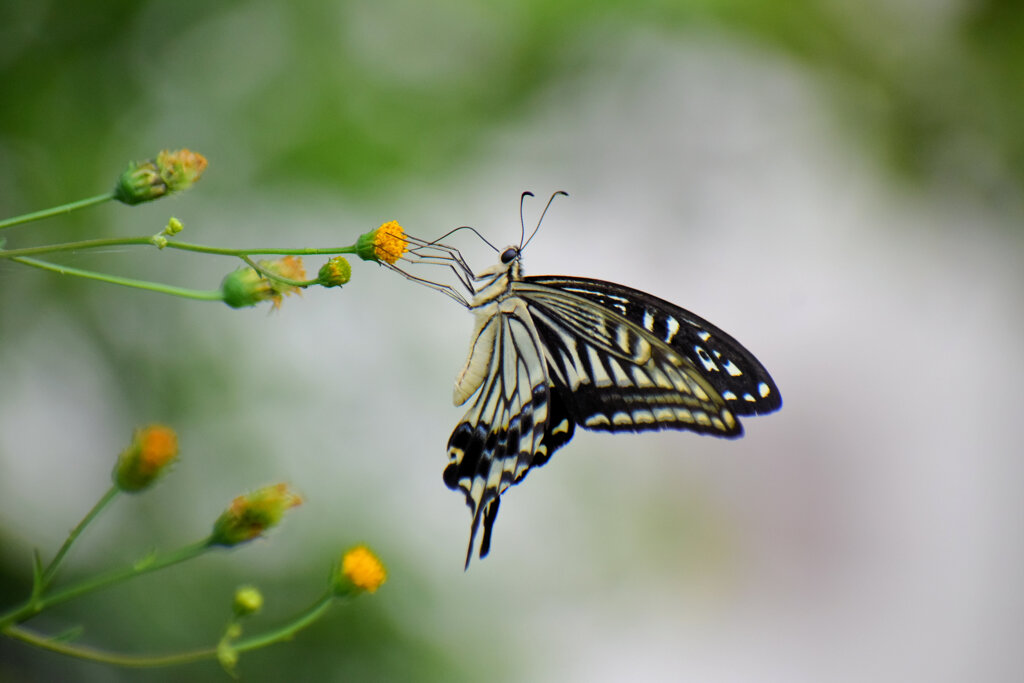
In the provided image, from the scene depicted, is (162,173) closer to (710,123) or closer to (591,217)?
(591,217)

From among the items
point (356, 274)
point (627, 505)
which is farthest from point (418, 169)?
point (627, 505)

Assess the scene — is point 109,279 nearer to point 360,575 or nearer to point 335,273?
point 335,273

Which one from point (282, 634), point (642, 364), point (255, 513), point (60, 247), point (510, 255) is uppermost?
point (510, 255)

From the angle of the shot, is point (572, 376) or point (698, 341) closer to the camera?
point (698, 341)

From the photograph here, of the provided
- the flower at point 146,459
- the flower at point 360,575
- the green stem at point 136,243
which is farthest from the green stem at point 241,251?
the flower at point 360,575

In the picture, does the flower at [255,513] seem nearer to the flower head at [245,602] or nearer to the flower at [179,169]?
the flower head at [245,602]

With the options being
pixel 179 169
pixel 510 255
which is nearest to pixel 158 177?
pixel 179 169

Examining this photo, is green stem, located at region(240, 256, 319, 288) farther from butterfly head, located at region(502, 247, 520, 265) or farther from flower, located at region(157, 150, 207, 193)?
butterfly head, located at region(502, 247, 520, 265)
